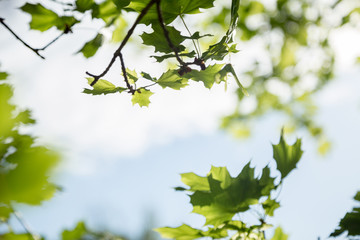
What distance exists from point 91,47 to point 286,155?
890mm

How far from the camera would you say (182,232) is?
982mm

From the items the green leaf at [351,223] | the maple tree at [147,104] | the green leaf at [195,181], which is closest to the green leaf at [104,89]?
the maple tree at [147,104]

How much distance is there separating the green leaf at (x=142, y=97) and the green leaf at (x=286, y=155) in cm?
48

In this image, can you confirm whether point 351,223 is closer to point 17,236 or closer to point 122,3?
point 122,3

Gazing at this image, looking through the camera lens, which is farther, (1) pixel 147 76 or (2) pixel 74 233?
(2) pixel 74 233

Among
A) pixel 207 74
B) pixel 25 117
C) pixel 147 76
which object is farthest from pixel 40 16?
pixel 207 74

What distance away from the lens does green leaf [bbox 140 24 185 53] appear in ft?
2.97

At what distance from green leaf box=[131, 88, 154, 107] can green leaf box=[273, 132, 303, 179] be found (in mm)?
485

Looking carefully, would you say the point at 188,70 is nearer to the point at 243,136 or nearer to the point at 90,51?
the point at 90,51

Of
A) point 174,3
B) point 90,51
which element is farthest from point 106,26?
point 174,3

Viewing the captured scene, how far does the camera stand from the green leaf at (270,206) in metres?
0.93

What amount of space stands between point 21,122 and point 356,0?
14.1 ft

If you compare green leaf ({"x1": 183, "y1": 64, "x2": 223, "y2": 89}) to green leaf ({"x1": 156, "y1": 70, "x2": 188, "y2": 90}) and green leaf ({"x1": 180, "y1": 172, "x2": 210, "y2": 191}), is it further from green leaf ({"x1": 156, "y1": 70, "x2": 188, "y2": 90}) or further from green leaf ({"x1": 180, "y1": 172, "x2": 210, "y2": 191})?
green leaf ({"x1": 180, "y1": 172, "x2": 210, "y2": 191})

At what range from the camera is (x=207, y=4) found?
3.23ft
